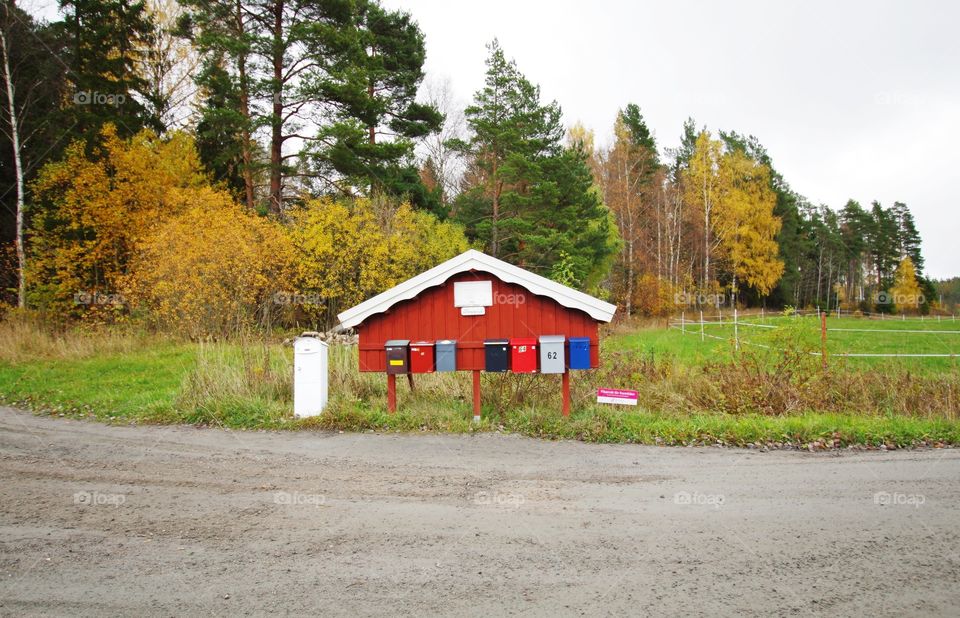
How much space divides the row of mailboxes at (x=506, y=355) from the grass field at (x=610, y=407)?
69 centimetres

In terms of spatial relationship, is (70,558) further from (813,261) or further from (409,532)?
(813,261)

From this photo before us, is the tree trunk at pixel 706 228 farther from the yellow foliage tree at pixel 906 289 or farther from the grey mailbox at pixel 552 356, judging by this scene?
the grey mailbox at pixel 552 356

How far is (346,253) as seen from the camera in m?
17.8

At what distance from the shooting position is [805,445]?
648cm

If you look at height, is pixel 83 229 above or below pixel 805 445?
above

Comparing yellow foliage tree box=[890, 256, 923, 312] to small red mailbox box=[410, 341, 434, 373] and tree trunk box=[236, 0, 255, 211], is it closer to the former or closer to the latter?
tree trunk box=[236, 0, 255, 211]

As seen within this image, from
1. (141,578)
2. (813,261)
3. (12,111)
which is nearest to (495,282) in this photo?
(141,578)

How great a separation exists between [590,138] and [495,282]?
37710 millimetres

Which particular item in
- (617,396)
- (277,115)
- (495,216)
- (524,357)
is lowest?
(617,396)

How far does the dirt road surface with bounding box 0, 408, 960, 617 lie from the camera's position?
315 centimetres

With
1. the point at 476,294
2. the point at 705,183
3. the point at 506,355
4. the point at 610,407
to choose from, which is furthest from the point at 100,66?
the point at 705,183

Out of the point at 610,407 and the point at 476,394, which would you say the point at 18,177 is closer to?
the point at 476,394

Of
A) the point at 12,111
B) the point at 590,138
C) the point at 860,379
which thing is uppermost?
the point at 590,138

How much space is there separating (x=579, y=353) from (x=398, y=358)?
258cm
